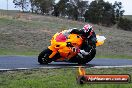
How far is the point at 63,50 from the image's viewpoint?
589 inches

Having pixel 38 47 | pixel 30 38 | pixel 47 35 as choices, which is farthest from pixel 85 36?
pixel 47 35

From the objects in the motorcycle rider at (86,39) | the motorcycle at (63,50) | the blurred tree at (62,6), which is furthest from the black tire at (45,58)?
the blurred tree at (62,6)

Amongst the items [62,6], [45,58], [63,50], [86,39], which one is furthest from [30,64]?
[62,6]

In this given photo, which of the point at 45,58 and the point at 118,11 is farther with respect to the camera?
the point at 118,11

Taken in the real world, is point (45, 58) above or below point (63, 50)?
below

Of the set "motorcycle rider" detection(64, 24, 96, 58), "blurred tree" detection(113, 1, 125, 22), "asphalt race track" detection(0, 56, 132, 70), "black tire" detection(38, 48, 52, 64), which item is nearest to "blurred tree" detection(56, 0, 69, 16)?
"blurred tree" detection(113, 1, 125, 22)

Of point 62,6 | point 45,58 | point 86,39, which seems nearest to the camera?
point 45,58

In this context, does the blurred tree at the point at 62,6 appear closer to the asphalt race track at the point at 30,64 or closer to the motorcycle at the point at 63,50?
the asphalt race track at the point at 30,64

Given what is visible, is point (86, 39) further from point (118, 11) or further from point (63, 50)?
point (118, 11)

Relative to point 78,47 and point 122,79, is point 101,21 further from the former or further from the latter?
point 122,79

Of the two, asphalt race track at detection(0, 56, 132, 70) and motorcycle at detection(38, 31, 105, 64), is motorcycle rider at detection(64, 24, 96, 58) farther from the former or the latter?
asphalt race track at detection(0, 56, 132, 70)

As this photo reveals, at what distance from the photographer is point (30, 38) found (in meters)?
43.1

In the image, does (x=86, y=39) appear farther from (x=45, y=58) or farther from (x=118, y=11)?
(x=118, y=11)

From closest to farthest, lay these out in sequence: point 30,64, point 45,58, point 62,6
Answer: point 30,64 < point 45,58 < point 62,6
